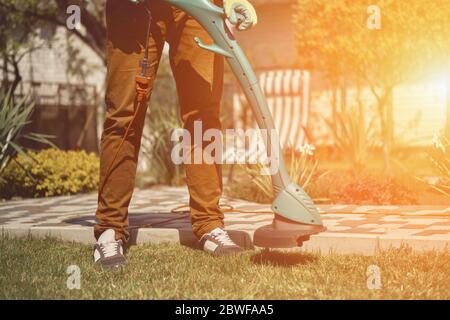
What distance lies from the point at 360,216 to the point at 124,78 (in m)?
2.23

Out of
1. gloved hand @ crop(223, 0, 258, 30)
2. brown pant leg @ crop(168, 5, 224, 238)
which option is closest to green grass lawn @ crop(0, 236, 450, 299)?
brown pant leg @ crop(168, 5, 224, 238)

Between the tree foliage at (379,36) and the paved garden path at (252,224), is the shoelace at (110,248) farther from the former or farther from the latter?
the tree foliage at (379,36)

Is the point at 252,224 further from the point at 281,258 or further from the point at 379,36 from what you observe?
the point at 379,36

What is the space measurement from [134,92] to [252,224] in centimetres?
151

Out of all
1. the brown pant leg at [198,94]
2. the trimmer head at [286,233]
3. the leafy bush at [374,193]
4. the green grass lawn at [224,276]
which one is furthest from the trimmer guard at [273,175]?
the leafy bush at [374,193]

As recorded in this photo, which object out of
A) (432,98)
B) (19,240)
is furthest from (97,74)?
(19,240)

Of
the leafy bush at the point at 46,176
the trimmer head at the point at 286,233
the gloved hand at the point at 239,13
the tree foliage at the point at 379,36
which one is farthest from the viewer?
the leafy bush at the point at 46,176

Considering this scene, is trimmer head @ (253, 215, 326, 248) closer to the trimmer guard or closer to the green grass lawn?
the trimmer guard

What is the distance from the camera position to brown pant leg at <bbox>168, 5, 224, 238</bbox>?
451 centimetres

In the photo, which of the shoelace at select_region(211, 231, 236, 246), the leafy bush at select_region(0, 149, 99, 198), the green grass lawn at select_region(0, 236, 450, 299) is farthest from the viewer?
the leafy bush at select_region(0, 149, 99, 198)

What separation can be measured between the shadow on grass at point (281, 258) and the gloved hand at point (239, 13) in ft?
4.03

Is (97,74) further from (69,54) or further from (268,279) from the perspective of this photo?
(268,279)

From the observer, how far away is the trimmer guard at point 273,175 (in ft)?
13.0

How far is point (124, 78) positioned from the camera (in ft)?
14.5
